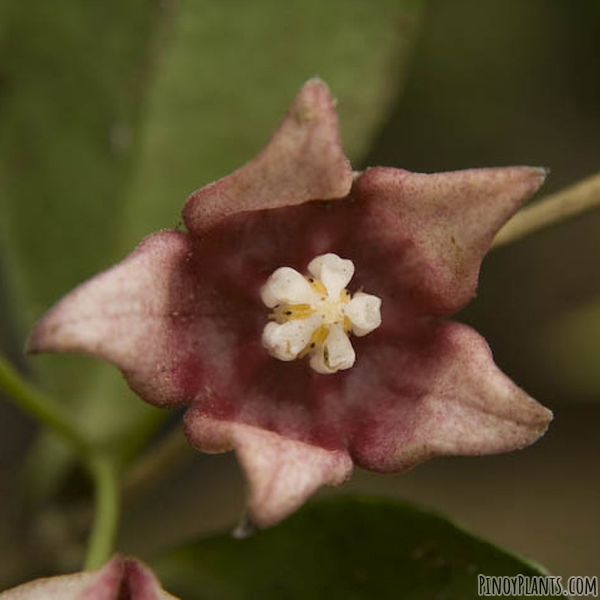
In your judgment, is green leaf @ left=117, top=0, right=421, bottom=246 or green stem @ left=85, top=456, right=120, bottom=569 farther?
green leaf @ left=117, top=0, right=421, bottom=246

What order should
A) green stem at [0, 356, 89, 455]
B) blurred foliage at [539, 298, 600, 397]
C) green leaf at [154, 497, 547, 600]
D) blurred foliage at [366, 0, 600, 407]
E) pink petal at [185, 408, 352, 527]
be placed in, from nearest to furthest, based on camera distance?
1. pink petal at [185, 408, 352, 527]
2. green leaf at [154, 497, 547, 600]
3. green stem at [0, 356, 89, 455]
4. blurred foliage at [539, 298, 600, 397]
5. blurred foliage at [366, 0, 600, 407]

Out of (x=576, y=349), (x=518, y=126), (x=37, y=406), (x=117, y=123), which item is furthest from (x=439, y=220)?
(x=518, y=126)

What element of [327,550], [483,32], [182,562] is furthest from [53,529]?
[483,32]

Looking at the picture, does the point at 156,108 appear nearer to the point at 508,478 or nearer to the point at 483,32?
the point at 483,32

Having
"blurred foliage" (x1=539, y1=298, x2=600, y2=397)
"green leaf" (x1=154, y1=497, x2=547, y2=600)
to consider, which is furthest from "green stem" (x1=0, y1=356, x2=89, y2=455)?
"blurred foliage" (x1=539, y1=298, x2=600, y2=397)

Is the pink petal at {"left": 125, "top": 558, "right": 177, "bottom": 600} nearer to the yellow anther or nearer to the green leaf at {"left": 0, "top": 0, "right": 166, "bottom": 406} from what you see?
the yellow anther

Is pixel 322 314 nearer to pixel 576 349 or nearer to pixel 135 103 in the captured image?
pixel 135 103
